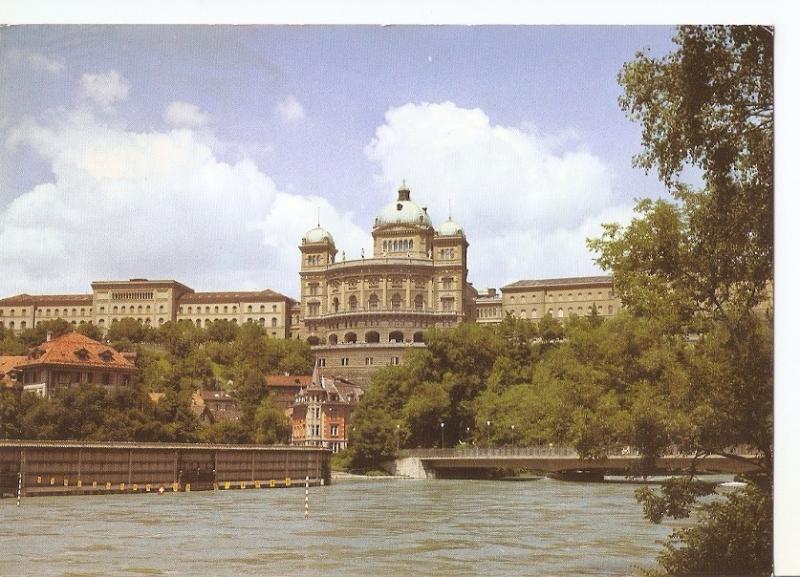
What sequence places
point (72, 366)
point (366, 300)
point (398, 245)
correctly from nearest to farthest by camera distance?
point (72, 366)
point (398, 245)
point (366, 300)

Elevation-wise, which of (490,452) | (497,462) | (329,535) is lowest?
(329,535)

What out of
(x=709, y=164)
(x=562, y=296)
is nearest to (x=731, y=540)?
(x=709, y=164)

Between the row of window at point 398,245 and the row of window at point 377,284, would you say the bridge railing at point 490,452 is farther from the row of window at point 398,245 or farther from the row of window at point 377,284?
the row of window at point 398,245

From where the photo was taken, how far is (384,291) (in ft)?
72.7

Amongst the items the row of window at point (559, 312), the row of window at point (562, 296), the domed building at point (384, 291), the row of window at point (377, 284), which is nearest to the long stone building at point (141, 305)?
the row of window at point (377, 284)

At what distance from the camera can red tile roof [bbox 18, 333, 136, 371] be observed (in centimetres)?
1627

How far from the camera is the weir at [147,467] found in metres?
17.7

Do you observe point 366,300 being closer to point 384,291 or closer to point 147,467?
point 384,291

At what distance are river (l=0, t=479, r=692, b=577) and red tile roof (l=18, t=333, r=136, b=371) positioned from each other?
2.28 meters

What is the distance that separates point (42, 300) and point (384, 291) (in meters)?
10.1

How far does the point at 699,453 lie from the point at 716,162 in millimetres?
2593

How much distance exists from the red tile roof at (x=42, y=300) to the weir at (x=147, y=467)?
273 centimetres

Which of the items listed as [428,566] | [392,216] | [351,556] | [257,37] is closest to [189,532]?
[351,556]

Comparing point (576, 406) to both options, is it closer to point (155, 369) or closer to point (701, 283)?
point (701, 283)
